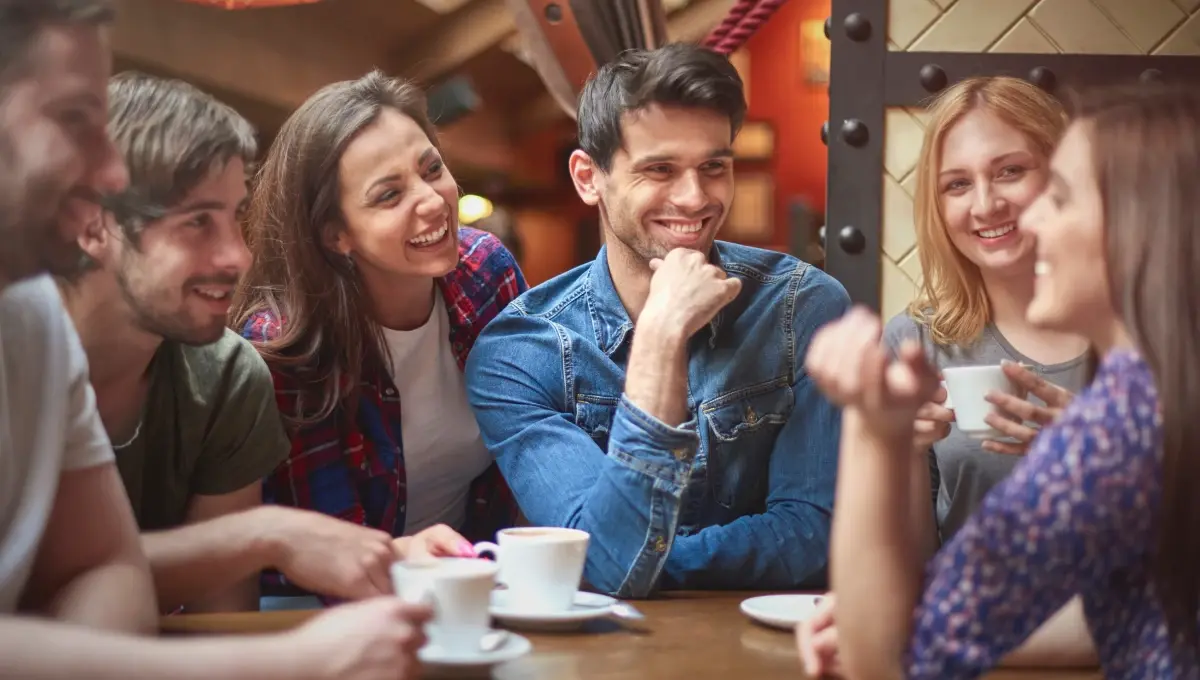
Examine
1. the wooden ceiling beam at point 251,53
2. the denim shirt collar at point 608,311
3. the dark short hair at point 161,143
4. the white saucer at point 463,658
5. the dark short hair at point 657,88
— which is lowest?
the white saucer at point 463,658

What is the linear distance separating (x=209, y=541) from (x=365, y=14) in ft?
17.2

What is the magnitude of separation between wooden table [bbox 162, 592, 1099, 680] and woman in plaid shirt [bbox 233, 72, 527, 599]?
440 mm

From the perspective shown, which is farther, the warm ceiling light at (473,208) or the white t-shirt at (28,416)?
the warm ceiling light at (473,208)

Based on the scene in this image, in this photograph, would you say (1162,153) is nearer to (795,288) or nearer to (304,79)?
(795,288)

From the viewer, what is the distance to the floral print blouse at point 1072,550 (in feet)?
2.25

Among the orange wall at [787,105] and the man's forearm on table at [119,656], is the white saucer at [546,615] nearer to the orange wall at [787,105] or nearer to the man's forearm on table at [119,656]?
the man's forearm on table at [119,656]

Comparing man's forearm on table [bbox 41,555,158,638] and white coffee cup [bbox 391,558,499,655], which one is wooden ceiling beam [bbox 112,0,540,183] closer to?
man's forearm on table [bbox 41,555,158,638]

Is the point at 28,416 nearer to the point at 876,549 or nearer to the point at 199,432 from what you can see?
the point at 199,432

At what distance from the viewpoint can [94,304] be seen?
1.10 meters

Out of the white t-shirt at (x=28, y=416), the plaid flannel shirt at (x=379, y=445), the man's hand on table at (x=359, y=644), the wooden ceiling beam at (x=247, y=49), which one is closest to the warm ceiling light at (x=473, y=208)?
the wooden ceiling beam at (x=247, y=49)

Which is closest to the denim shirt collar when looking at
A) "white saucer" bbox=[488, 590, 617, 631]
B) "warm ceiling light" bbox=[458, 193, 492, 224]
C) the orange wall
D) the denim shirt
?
the denim shirt

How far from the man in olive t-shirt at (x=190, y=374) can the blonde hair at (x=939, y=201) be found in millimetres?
761

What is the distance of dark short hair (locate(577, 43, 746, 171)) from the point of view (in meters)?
1.49

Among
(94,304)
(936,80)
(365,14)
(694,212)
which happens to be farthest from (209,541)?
(365,14)
